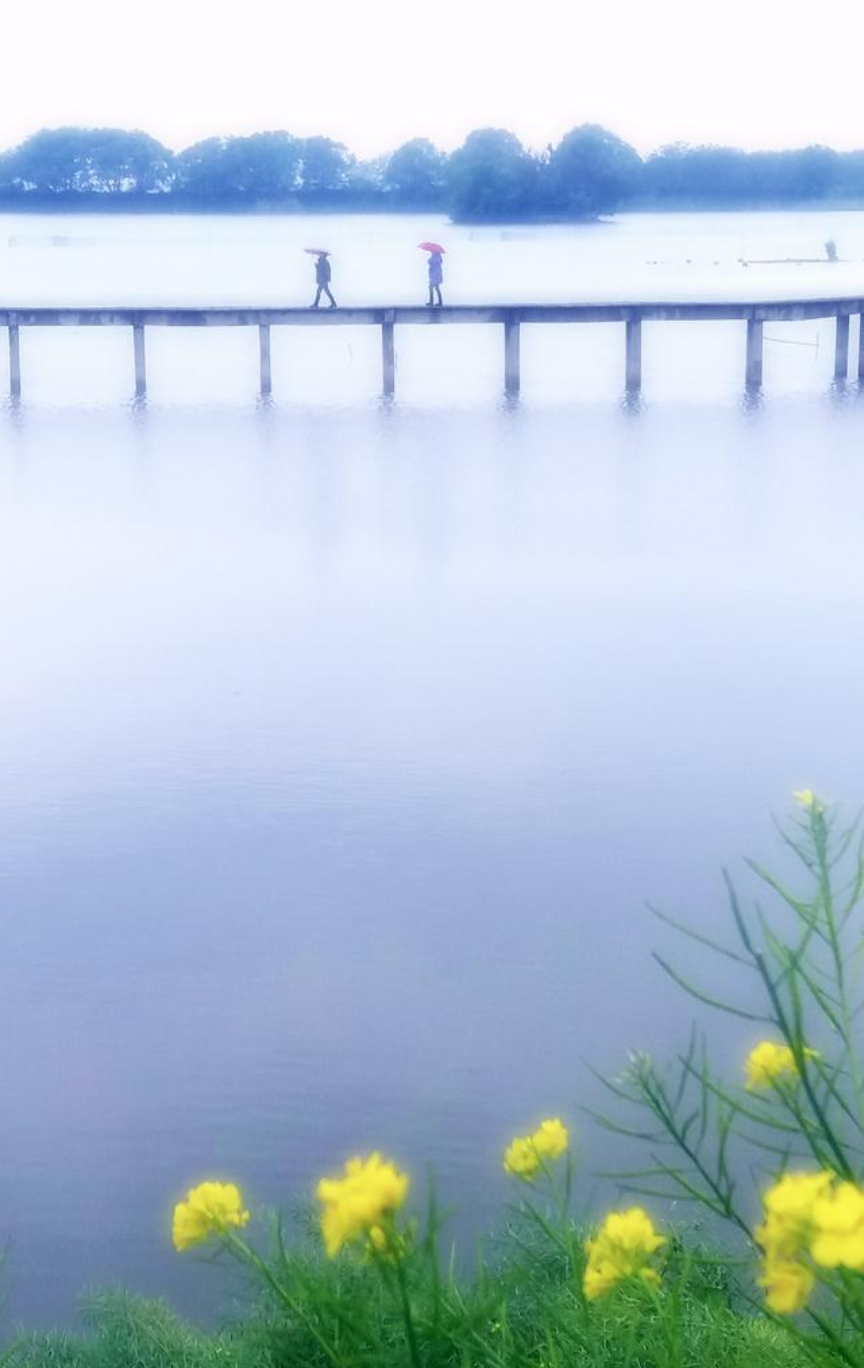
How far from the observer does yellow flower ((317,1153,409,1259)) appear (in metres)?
1.50

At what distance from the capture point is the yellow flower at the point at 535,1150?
6.51 feet

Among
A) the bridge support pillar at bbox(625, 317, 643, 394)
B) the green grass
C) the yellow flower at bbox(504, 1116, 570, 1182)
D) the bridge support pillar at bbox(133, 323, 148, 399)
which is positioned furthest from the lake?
the bridge support pillar at bbox(625, 317, 643, 394)

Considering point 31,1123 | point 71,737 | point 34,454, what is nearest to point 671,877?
point 31,1123

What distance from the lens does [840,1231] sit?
1.25 meters

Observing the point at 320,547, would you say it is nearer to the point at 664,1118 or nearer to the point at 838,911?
the point at 838,911

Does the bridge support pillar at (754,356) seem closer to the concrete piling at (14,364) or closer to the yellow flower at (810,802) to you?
the concrete piling at (14,364)

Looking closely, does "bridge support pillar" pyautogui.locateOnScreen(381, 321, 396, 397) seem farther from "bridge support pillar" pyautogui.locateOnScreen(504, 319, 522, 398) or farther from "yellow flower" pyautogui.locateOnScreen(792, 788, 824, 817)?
"yellow flower" pyautogui.locateOnScreen(792, 788, 824, 817)

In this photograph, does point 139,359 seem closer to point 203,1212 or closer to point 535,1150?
point 535,1150

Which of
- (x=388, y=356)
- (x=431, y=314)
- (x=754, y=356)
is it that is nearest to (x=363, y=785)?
(x=431, y=314)

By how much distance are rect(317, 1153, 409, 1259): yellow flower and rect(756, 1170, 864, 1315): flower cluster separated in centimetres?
26

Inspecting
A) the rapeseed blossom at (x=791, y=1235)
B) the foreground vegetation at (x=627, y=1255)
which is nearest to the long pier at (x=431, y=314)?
the foreground vegetation at (x=627, y=1255)

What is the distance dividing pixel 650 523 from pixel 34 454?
23.6ft

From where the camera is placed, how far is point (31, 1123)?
473 cm

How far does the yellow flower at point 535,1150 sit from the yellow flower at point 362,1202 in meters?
0.48
